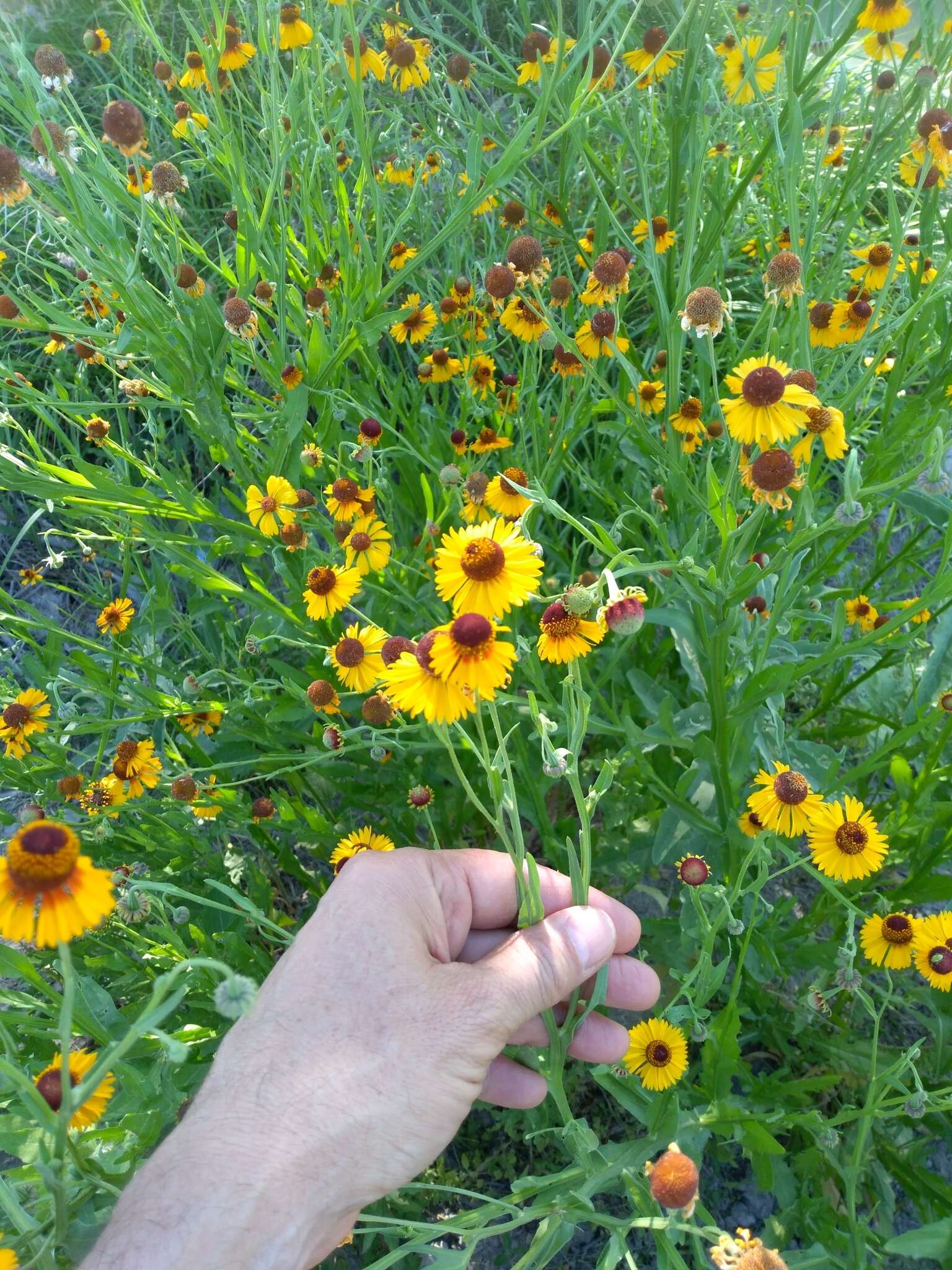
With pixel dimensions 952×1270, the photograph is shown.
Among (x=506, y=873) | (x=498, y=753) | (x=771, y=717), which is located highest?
(x=498, y=753)

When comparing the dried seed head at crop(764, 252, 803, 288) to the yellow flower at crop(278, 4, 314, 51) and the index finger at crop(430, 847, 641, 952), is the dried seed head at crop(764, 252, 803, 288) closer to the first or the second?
the index finger at crop(430, 847, 641, 952)

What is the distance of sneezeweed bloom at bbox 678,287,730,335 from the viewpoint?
1.39 m

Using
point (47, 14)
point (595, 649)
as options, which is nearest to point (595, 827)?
point (595, 649)

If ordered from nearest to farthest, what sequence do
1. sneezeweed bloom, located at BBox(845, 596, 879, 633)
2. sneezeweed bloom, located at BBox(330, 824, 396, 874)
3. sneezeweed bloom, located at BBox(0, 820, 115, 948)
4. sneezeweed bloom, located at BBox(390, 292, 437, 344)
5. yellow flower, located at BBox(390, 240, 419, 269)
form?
sneezeweed bloom, located at BBox(0, 820, 115, 948) → sneezeweed bloom, located at BBox(330, 824, 396, 874) → sneezeweed bloom, located at BBox(845, 596, 879, 633) → sneezeweed bloom, located at BBox(390, 292, 437, 344) → yellow flower, located at BBox(390, 240, 419, 269)

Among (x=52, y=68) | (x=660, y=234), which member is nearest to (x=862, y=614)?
(x=660, y=234)

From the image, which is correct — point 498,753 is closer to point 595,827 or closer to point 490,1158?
point 595,827

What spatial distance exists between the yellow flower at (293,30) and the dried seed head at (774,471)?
1.52m

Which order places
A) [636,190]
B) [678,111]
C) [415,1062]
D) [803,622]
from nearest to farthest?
[415,1062]
[678,111]
[803,622]
[636,190]

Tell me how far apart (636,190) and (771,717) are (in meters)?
2.24

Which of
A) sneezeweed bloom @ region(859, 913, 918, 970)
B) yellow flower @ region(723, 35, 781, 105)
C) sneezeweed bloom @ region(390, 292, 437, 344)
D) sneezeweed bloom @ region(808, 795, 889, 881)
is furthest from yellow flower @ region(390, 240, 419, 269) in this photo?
sneezeweed bloom @ region(859, 913, 918, 970)

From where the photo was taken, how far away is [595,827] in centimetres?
208

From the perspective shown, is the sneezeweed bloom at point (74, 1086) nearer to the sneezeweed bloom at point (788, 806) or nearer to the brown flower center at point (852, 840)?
the sneezeweed bloom at point (788, 806)

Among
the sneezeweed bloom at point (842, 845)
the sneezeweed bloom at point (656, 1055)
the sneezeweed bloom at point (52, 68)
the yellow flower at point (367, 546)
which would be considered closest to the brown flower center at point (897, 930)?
A: the sneezeweed bloom at point (842, 845)

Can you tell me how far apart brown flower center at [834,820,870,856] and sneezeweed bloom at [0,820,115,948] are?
124 cm
